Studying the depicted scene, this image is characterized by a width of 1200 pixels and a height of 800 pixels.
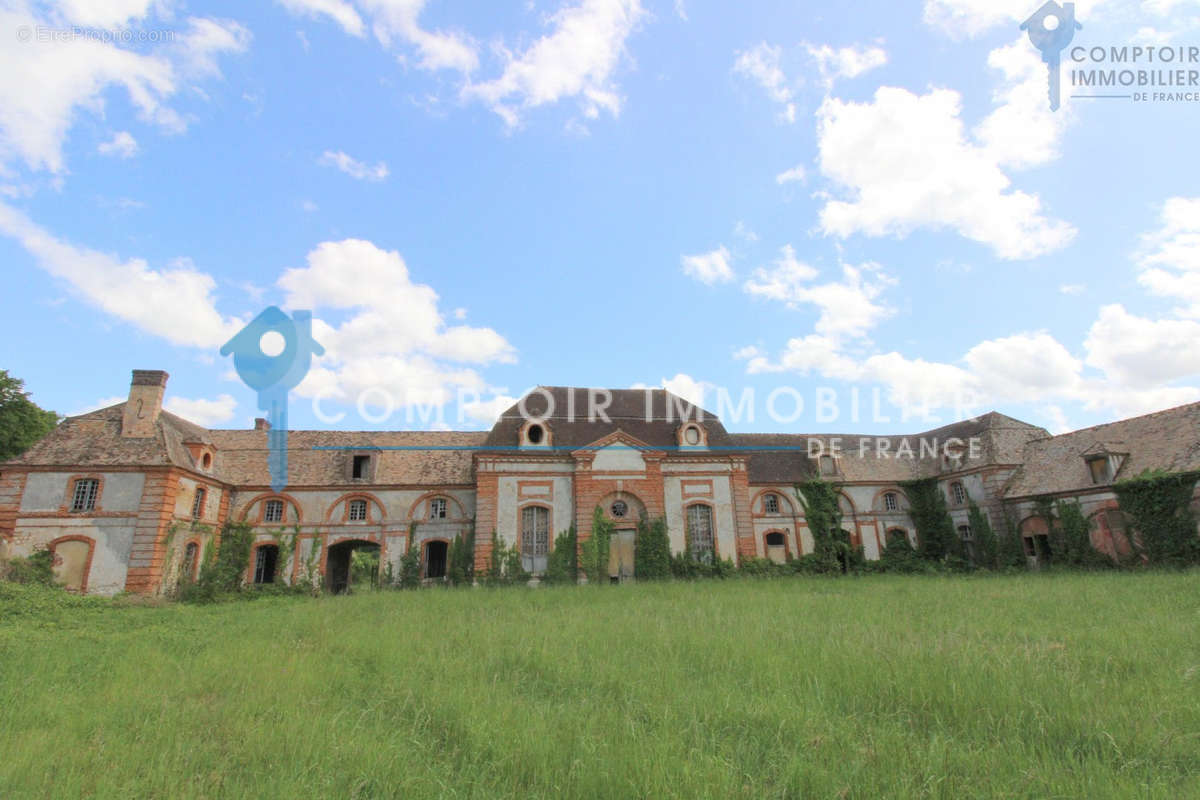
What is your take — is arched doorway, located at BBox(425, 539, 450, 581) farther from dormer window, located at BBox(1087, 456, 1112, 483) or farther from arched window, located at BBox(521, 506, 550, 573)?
dormer window, located at BBox(1087, 456, 1112, 483)

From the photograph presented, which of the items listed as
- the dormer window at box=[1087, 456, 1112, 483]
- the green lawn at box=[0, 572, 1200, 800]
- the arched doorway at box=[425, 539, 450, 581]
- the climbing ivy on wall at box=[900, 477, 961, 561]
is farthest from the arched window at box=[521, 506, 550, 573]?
the dormer window at box=[1087, 456, 1112, 483]

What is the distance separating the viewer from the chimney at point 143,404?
824 inches

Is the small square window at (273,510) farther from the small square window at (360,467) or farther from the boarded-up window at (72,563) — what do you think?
the boarded-up window at (72,563)

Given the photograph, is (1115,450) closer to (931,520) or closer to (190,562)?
(931,520)

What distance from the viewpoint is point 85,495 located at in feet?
64.6

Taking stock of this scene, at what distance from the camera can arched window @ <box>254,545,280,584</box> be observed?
2444cm

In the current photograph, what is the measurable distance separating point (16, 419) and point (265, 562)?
1241cm

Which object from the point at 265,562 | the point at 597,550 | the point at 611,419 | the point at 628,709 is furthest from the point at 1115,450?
the point at 265,562

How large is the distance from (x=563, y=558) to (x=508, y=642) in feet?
43.7

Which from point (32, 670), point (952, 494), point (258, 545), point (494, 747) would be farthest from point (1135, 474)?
point (258, 545)

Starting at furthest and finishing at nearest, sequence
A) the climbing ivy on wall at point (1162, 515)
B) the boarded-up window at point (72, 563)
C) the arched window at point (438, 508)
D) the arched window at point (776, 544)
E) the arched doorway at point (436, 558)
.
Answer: the arched window at point (776, 544), the arched window at point (438, 508), the arched doorway at point (436, 558), the climbing ivy on wall at point (1162, 515), the boarded-up window at point (72, 563)

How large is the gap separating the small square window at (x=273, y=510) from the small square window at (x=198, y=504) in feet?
8.84

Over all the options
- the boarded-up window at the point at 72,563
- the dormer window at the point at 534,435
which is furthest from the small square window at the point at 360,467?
the boarded-up window at the point at 72,563

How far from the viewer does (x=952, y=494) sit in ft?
95.7
